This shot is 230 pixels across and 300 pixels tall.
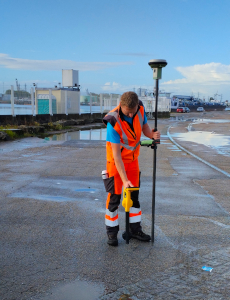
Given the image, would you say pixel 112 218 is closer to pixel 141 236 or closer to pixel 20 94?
pixel 141 236

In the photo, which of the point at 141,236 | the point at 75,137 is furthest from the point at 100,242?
the point at 75,137

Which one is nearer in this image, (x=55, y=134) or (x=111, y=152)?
(x=111, y=152)

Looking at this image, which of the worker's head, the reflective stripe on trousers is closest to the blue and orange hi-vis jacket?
the worker's head

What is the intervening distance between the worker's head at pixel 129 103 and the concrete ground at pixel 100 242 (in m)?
1.60

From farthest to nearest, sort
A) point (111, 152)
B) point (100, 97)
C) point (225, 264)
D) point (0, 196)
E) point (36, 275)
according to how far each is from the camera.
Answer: point (100, 97), point (0, 196), point (111, 152), point (225, 264), point (36, 275)

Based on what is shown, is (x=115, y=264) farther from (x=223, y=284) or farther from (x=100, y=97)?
(x=100, y=97)

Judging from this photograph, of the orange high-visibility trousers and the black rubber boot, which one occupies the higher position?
the orange high-visibility trousers

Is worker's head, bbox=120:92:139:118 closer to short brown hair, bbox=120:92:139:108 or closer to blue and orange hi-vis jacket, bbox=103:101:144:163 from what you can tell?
short brown hair, bbox=120:92:139:108

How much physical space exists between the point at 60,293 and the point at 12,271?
667 mm

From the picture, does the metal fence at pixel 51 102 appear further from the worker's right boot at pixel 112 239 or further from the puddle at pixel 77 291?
the puddle at pixel 77 291

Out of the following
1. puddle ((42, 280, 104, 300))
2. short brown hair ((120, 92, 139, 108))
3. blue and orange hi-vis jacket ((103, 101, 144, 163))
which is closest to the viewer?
puddle ((42, 280, 104, 300))

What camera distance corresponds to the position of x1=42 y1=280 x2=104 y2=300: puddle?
124 inches

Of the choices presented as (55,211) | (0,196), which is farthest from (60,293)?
(0,196)

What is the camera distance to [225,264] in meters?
3.77
